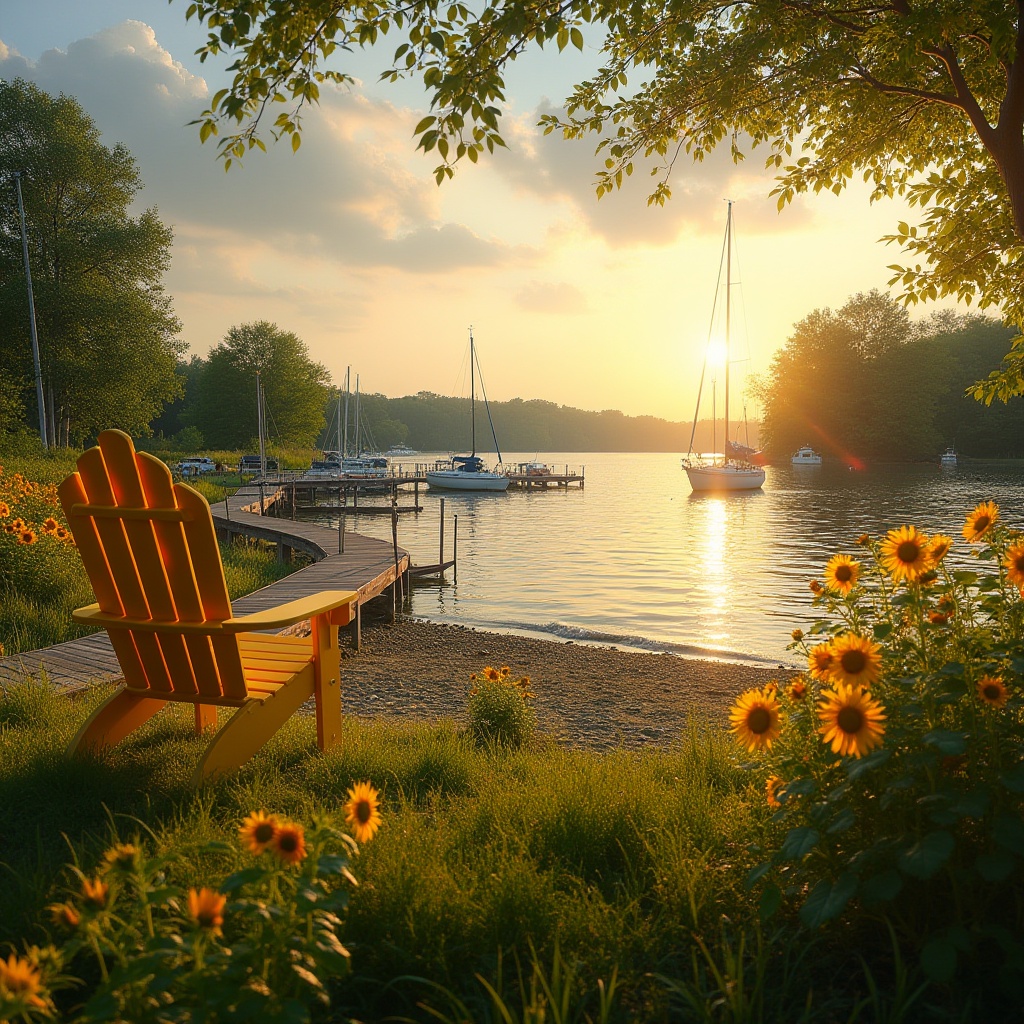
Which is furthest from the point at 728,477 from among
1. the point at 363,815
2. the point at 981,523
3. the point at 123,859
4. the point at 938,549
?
the point at 123,859

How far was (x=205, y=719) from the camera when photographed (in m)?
3.79

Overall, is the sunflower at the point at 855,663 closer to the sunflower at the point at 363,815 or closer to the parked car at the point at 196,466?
the sunflower at the point at 363,815

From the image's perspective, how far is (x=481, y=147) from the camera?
10.2 ft

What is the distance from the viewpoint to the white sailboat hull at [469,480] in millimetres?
49188

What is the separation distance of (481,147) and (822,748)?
8.10 ft

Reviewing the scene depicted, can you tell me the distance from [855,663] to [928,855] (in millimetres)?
434

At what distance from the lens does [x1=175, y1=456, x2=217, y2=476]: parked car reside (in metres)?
38.7

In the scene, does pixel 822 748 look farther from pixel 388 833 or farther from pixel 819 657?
pixel 388 833

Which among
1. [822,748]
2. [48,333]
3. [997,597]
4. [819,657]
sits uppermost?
[48,333]

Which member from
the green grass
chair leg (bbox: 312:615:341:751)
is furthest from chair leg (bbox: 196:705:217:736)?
chair leg (bbox: 312:615:341:751)

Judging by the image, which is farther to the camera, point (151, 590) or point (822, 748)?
point (151, 590)

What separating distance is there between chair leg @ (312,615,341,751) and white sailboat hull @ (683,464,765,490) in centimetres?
4441

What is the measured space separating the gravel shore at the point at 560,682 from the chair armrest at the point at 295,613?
2.15m

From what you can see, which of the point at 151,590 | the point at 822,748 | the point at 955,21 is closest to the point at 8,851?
the point at 151,590
